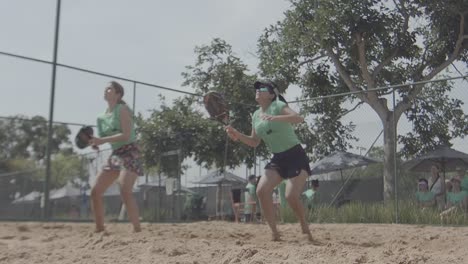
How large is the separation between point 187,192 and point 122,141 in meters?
8.62

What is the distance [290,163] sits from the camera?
5.75 m

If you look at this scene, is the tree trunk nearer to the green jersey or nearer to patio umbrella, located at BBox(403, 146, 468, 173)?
patio umbrella, located at BBox(403, 146, 468, 173)

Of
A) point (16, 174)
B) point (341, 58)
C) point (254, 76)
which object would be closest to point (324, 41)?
point (341, 58)

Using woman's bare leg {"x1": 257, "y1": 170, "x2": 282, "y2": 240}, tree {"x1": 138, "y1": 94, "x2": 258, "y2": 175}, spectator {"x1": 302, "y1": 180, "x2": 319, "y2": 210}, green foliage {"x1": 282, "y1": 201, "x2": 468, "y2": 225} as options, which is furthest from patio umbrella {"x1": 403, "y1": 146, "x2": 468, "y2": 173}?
woman's bare leg {"x1": 257, "y1": 170, "x2": 282, "y2": 240}

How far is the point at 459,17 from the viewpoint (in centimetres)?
1516

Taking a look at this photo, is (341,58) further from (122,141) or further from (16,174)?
(122,141)

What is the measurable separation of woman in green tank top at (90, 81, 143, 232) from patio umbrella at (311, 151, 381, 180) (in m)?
6.36

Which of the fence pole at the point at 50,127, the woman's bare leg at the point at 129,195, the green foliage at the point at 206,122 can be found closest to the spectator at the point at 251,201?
the green foliage at the point at 206,122

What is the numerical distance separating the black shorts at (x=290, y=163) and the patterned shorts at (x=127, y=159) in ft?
4.58

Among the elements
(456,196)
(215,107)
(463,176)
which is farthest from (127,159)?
(463,176)

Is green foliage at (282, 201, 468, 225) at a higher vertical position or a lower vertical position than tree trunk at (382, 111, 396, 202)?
lower

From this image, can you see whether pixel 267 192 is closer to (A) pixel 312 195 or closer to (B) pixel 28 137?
(A) pixel 312 195

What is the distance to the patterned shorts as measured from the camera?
234 inches

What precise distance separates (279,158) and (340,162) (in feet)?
19.9
